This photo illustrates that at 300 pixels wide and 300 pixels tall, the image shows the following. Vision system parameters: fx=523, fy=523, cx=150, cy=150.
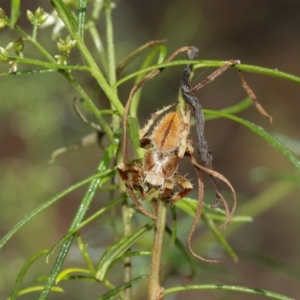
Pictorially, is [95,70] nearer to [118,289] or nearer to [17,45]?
[17,45]

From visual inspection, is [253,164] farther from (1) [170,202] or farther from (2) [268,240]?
(1) [170,202]

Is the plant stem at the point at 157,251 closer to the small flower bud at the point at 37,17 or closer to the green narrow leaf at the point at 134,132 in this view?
the green narrow leaf at the point at 134,132

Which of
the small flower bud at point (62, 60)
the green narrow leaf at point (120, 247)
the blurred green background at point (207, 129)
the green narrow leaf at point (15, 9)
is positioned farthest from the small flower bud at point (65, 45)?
the blurred green background at point (207, 129)

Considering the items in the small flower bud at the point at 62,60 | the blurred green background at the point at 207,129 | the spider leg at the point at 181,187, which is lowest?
the spider leg at the point at 181,187

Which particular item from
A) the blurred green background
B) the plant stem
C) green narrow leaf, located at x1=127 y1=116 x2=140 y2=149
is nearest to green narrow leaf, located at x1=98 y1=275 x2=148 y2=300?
the plant stem

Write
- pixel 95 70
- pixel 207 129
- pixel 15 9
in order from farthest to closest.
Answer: pixel 207 129, pixel 95 70, pixel 15 9

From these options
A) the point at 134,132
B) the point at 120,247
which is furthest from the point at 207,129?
the point at 134,132

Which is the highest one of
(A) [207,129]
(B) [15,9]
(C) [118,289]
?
(A) [207,129]
